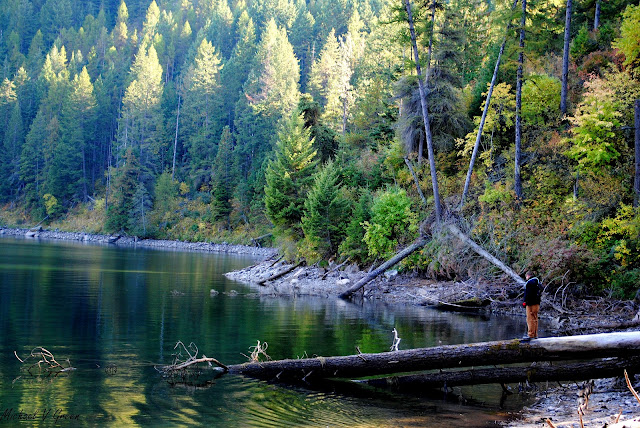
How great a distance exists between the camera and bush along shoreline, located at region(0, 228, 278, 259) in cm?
6544

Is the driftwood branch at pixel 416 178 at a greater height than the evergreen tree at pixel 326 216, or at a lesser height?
greater

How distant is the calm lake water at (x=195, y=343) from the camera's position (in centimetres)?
984

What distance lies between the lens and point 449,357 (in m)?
11.1

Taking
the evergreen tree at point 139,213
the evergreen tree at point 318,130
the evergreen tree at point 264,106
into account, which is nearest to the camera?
the evergreen tree at point 318,130

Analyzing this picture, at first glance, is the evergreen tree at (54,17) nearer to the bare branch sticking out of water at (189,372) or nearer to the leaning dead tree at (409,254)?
the leaning dead tree at (409,254)

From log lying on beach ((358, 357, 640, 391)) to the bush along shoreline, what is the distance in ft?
157

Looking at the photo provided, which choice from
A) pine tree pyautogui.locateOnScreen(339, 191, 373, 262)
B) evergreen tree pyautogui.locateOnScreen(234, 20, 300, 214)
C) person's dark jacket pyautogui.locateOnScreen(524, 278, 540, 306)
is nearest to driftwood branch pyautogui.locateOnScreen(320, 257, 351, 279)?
pine tree pyautogui.locateOnScreen(339, 191, 373, 262)

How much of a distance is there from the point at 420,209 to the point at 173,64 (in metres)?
100.0

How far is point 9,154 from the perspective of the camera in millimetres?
97625

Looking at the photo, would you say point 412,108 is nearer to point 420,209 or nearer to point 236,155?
point 420,209

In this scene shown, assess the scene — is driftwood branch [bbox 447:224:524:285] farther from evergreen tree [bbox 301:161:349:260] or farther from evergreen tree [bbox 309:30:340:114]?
evergreen tree [bbox 309:30:340:114]

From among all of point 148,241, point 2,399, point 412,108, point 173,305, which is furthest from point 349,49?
point 2,399

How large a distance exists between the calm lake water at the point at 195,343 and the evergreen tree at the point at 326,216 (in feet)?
22.0

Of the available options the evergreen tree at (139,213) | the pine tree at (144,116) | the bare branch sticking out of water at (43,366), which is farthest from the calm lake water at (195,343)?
the pine tree at (144,116)
